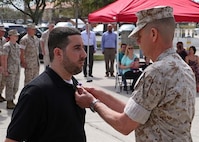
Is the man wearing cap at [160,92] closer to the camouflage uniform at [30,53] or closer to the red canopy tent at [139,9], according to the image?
the camouflage uniform at [30,53]

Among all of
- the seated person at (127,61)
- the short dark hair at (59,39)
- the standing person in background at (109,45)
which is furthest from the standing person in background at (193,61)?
the short dark hair at (59,39)

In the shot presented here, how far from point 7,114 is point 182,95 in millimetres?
6531

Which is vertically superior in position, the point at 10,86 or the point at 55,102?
the point at 55,102

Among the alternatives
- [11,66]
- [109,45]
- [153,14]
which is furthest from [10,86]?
[153,14]

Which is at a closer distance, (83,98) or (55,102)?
(55,102)

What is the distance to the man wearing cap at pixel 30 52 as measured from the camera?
9688mm

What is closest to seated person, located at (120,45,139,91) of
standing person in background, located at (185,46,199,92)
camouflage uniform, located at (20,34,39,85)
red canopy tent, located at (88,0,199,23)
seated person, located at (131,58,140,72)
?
seated person, located at (131,58,140,72)

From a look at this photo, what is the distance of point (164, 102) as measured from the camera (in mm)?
2443

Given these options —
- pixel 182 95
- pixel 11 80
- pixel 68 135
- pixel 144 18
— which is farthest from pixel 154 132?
pixel 11 80

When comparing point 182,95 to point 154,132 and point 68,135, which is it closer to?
point 154,132

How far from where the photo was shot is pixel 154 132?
2484mm

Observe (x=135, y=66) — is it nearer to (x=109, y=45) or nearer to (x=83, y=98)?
(x=109, y=45)

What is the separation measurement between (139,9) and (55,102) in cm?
919

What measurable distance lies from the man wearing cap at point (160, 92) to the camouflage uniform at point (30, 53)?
24.1 feet
